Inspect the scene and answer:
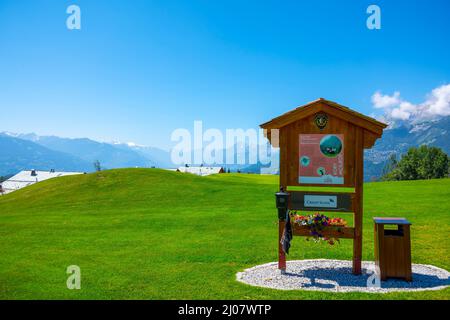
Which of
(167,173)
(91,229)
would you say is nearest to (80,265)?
(91,229)

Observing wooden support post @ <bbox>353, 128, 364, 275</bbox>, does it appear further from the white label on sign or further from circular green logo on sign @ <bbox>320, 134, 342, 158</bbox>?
the white label on sign

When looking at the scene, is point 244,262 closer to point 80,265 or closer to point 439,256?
point 80,265

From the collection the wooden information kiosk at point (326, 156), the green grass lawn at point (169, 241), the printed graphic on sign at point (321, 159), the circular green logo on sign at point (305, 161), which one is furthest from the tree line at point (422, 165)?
the circular green logo on sign at point (305, 161)

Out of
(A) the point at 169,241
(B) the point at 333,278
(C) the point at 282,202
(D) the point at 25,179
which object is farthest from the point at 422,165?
(D) the point at 25,179

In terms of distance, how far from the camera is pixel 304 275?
38.5ft

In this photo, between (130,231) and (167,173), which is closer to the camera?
(130,231)

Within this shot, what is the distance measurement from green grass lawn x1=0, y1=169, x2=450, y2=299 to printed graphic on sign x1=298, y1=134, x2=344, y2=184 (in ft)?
11.4

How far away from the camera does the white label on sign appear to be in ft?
38.2

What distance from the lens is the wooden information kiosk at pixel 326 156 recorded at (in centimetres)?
1158

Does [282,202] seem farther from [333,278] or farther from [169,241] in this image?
[169,241]

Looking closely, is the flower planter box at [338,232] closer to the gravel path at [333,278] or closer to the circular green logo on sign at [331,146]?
the gravel path at [333,278]

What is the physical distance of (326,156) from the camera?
38.9 feet

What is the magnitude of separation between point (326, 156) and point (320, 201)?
1.34 m

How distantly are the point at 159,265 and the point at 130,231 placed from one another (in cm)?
798
